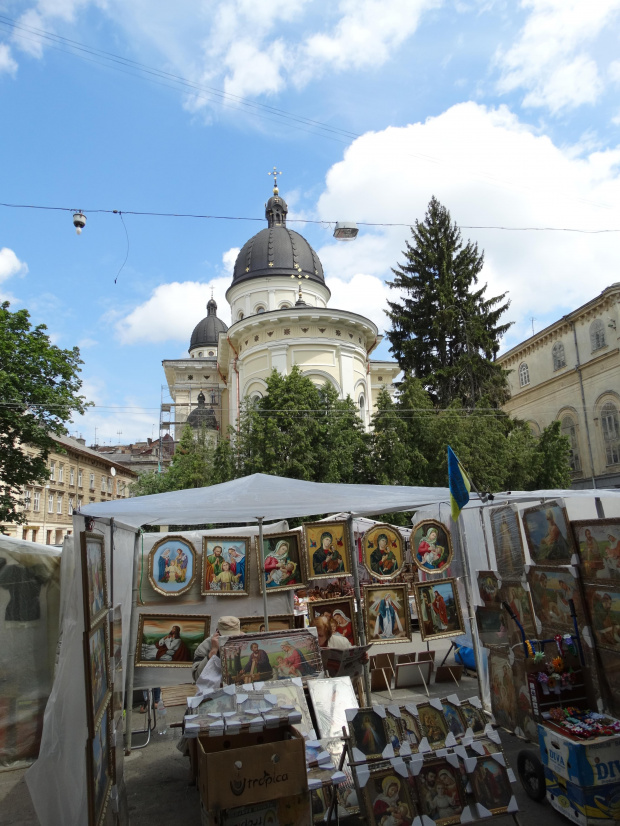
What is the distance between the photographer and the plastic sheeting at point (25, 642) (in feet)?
22.9

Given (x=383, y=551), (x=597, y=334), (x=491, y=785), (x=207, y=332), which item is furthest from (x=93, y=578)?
(x=207, y=332)

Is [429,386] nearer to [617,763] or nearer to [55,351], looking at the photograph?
[55,351]

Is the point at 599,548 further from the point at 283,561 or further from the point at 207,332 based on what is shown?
the point at 207,332

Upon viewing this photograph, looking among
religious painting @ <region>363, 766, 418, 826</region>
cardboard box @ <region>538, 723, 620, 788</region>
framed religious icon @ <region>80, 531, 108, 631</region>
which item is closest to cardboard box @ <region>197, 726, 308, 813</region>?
religious painting @ <region>363, 766, 418, 826</region>

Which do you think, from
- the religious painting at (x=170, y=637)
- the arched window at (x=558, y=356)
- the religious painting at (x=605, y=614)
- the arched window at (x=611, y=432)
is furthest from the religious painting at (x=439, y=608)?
the arched window at (x=558, y=356)

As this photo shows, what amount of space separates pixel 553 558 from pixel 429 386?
75.6ft

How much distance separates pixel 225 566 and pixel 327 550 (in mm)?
1506

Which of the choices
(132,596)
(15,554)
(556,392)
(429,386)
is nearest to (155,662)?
(132,596)

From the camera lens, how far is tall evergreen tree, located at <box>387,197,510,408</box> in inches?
1140

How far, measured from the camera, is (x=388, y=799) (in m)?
4.39

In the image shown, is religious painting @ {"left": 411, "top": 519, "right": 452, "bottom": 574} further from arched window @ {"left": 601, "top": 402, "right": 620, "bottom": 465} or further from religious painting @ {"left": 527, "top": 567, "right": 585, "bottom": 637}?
arched window @ {"left": 601, "top": 402, "right": 620, "bottom": 465}

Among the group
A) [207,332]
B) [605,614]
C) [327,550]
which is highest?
[207,332]

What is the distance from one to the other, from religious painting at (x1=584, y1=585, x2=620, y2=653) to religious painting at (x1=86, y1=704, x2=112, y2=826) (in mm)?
4454

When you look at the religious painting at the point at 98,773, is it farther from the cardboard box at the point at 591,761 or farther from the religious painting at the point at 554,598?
the religious painting at the point at 554,598
